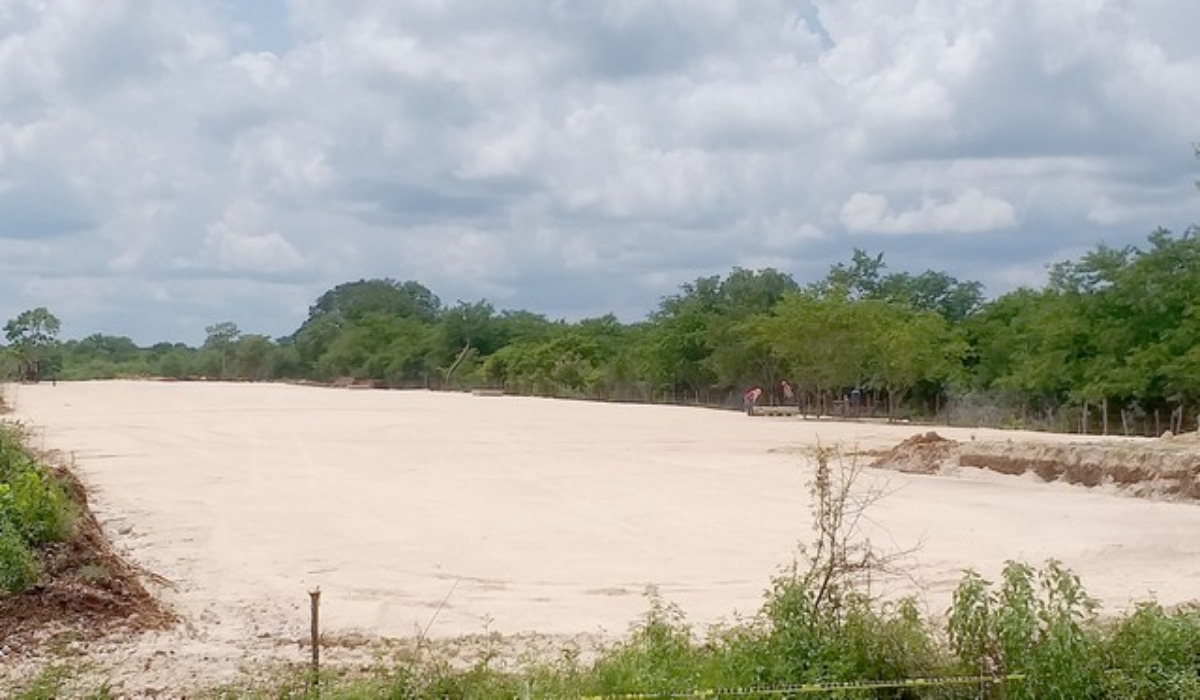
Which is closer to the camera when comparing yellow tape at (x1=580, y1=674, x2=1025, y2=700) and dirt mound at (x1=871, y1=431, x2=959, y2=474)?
yellow tape at (x1=580, y1=674, x2=1025, y2=700)

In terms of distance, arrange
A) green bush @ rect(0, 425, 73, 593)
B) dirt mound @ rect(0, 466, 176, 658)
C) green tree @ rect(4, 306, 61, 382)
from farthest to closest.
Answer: green tree @ rect(4, 306, 61, 382), green bush @ rect(0, 425, 73, 593), dirt mound @ rect(0, 466, 176, 658)

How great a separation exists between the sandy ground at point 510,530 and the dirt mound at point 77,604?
455 millimetres

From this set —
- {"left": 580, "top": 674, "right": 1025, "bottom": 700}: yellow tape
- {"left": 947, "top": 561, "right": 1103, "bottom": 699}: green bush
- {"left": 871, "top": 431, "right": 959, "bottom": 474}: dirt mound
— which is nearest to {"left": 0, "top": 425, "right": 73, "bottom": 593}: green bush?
{"left": 580, "top": 674, "right": 1025, "bottom": 700}: yellow tape

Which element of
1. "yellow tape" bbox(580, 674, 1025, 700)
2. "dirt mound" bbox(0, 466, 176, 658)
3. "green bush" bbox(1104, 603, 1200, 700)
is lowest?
"dirt mound" bbox(0, 466, 176, 658)

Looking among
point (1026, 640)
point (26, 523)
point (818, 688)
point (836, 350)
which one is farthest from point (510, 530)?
point (836, 350)

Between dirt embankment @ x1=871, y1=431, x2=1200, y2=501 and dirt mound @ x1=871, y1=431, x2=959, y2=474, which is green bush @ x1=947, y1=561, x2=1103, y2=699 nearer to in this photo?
dirt embankment @ x1=871, y1=431, x2=1200, y2=501

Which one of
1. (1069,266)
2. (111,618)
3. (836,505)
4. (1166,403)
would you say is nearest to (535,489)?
(111,618)

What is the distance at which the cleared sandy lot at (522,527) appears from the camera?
1397cm

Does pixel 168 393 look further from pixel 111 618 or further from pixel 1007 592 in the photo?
pixel 1007 592

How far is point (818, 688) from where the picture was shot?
8.22m

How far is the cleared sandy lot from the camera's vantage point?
1397 centimetres

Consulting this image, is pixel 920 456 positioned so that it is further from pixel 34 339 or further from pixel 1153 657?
pixel 34 339

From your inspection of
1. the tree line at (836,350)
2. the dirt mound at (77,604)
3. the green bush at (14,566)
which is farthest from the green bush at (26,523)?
Answer: the tree line at (836,350)

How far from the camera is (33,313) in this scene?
10519 cm
